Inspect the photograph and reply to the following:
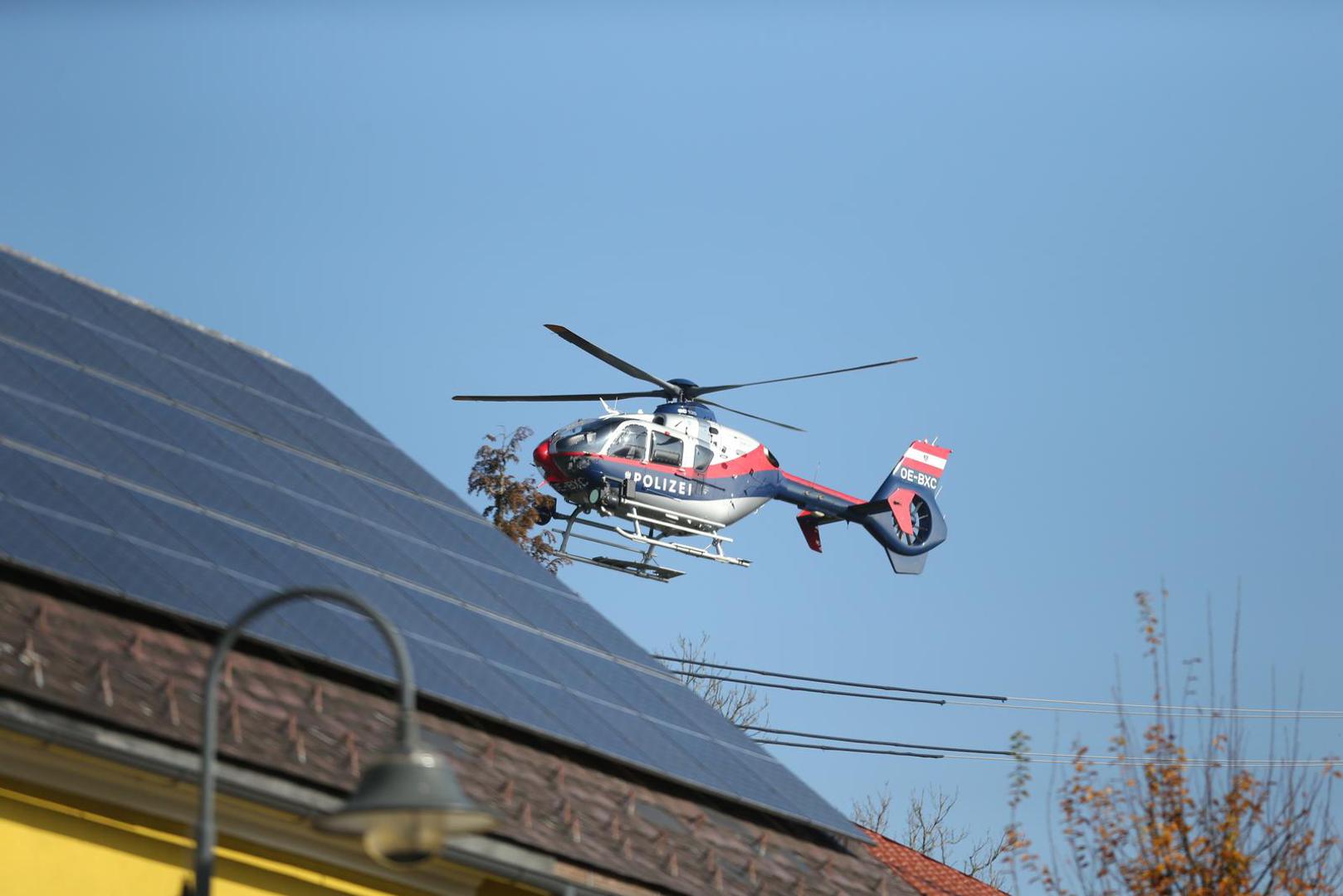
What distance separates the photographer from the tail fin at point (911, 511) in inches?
1732

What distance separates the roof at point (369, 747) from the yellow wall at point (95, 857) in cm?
64

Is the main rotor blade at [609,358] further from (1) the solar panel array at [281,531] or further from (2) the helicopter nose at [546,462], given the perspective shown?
(1) the solar panel array at [281,531]

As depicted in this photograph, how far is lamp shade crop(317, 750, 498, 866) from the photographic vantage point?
23.8 feet

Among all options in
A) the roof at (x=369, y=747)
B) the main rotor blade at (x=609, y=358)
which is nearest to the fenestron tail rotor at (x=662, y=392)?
the main rotor blade at (x=609, y=358)

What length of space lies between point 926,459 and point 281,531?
33.2 metres

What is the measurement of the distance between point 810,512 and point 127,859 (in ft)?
105

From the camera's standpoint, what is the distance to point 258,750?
1079cm

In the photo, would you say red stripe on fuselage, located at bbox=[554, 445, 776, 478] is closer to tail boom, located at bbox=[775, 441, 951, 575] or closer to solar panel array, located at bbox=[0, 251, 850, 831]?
tail boom, located at bbox=[775, 441, 951, 575]

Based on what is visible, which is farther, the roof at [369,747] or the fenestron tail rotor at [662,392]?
the fenestron tail rotor at [662,392]

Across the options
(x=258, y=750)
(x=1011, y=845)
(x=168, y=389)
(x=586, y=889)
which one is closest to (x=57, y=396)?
(x=168, y=389)

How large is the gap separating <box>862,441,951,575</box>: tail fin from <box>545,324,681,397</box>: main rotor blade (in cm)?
801

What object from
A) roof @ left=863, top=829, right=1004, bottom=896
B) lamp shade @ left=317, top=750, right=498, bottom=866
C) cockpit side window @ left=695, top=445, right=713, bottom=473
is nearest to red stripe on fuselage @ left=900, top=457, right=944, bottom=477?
cockpit side window @ left=695, top=445, right=713, bottom=473

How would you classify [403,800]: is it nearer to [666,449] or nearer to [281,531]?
[281,531]

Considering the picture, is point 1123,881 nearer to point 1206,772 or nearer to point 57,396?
point 1206,772
